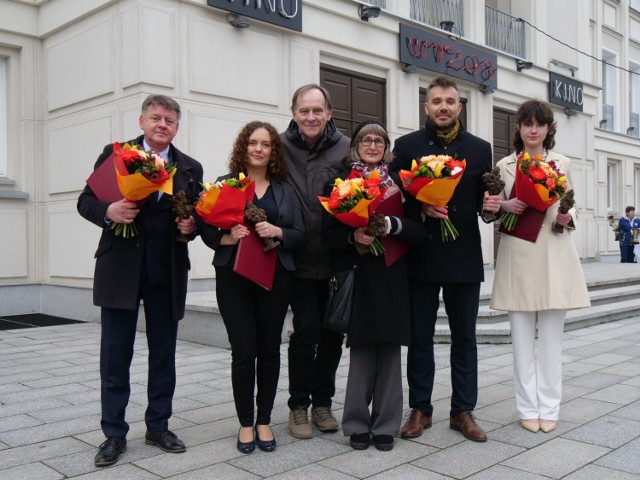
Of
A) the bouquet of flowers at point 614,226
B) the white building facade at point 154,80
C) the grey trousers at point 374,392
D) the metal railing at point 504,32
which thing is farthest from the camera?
the bouquet of flowers at point 614,226

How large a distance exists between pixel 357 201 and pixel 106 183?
1.43 metres

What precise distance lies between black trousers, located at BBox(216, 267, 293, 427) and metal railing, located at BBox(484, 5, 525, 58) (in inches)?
470

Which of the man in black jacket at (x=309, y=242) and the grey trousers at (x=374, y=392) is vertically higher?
the man in black jacket at (x=309, y=242)

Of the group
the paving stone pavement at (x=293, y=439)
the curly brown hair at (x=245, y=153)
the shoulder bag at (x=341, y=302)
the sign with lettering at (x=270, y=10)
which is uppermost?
the sign with lettering at (x=270, y=10)

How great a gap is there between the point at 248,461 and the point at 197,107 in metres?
5.90

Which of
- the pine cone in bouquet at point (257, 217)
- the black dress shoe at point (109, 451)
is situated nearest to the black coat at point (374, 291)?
the pine cone in bouquet at point (257, 217)

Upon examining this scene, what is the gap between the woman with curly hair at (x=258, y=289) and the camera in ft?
12.3

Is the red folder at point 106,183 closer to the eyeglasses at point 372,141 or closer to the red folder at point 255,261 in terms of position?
the red folder at point 255,261

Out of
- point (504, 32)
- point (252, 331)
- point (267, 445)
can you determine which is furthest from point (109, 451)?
point (504, 32)

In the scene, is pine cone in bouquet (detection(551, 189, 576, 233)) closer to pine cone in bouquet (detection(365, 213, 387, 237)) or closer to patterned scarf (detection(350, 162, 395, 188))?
patterned scarf (detection(350, 162, 395, 188))

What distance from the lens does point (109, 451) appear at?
355cm

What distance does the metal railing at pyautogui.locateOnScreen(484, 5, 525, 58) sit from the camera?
14219 millimetres

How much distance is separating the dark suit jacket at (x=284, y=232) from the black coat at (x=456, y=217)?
2.15ft

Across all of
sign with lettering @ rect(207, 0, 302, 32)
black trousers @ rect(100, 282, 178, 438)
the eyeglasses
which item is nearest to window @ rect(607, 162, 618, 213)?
sign with lettering @ rect(207, 0, 302, 32)
